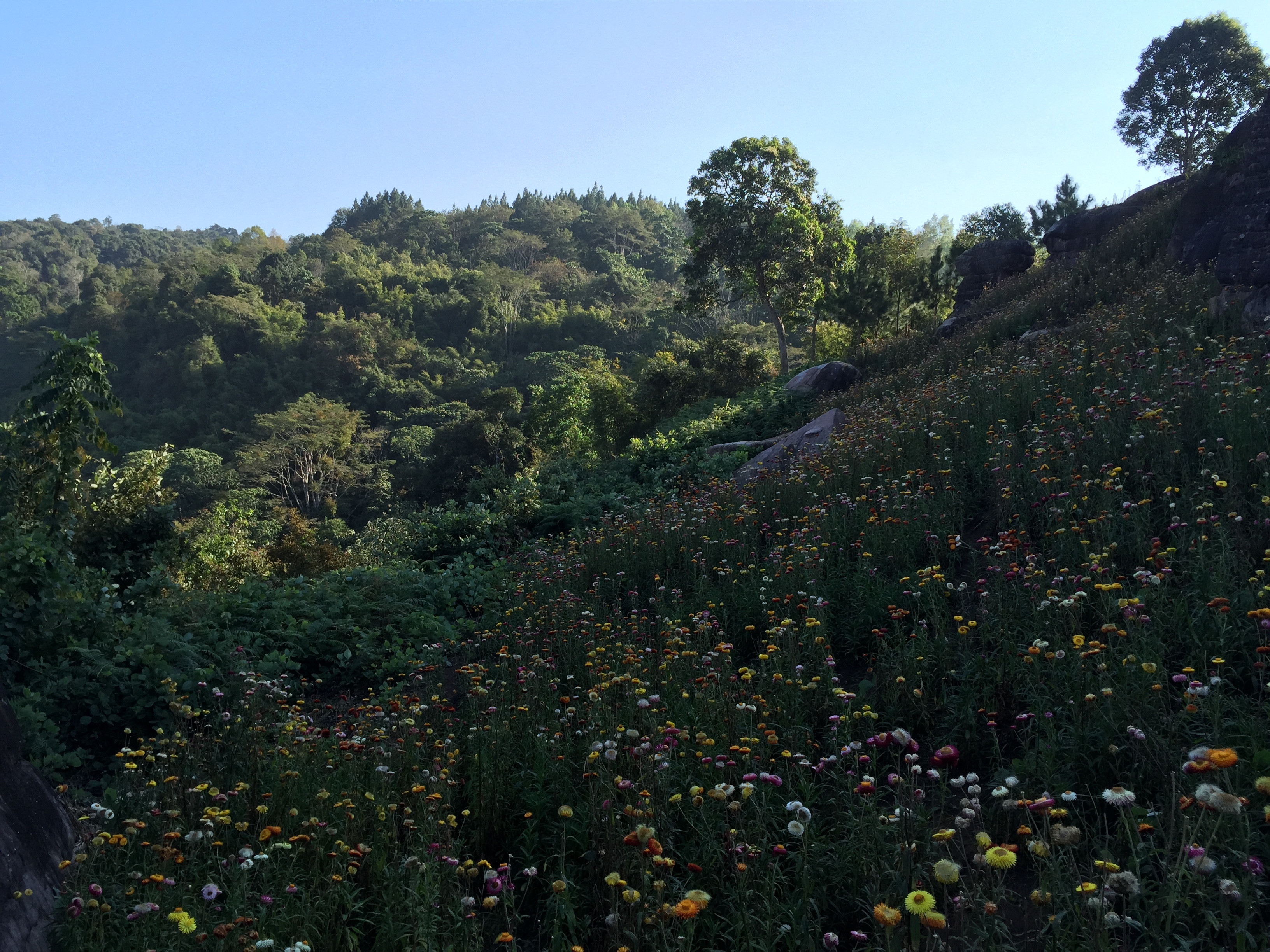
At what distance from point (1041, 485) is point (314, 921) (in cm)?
430

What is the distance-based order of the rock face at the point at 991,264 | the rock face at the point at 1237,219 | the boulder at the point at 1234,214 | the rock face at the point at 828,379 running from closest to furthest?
the rock face at the point at 1237,219 → the boulder at the point at 1234,214 → the rock face at the point at 828,379 → the rock face at the point at 991,264

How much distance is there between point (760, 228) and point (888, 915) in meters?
23.9

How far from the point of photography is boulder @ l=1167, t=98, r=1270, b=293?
8.20m

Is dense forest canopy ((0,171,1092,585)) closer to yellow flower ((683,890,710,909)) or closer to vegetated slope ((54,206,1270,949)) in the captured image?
vegetated slope ((54,206,1270,949))

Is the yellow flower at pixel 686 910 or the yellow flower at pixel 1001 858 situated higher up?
the yellow flower at pixel 686 910

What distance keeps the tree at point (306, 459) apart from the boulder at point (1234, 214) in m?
32.5

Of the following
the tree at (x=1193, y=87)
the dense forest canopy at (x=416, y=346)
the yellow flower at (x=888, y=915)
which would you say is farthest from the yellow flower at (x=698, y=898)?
the tree at (x=1193, y=87)

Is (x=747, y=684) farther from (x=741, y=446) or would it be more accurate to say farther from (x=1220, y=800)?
(x=741, y=446)

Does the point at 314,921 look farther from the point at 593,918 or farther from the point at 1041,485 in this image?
the point at 1041,485

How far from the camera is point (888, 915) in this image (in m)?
1.56

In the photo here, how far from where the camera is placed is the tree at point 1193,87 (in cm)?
2509

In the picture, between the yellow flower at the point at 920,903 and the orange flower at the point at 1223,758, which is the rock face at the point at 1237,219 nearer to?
the orange flower at the point at 1223,758

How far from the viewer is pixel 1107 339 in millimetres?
7789

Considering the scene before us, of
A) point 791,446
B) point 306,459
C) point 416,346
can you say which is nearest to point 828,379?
point 791,446
